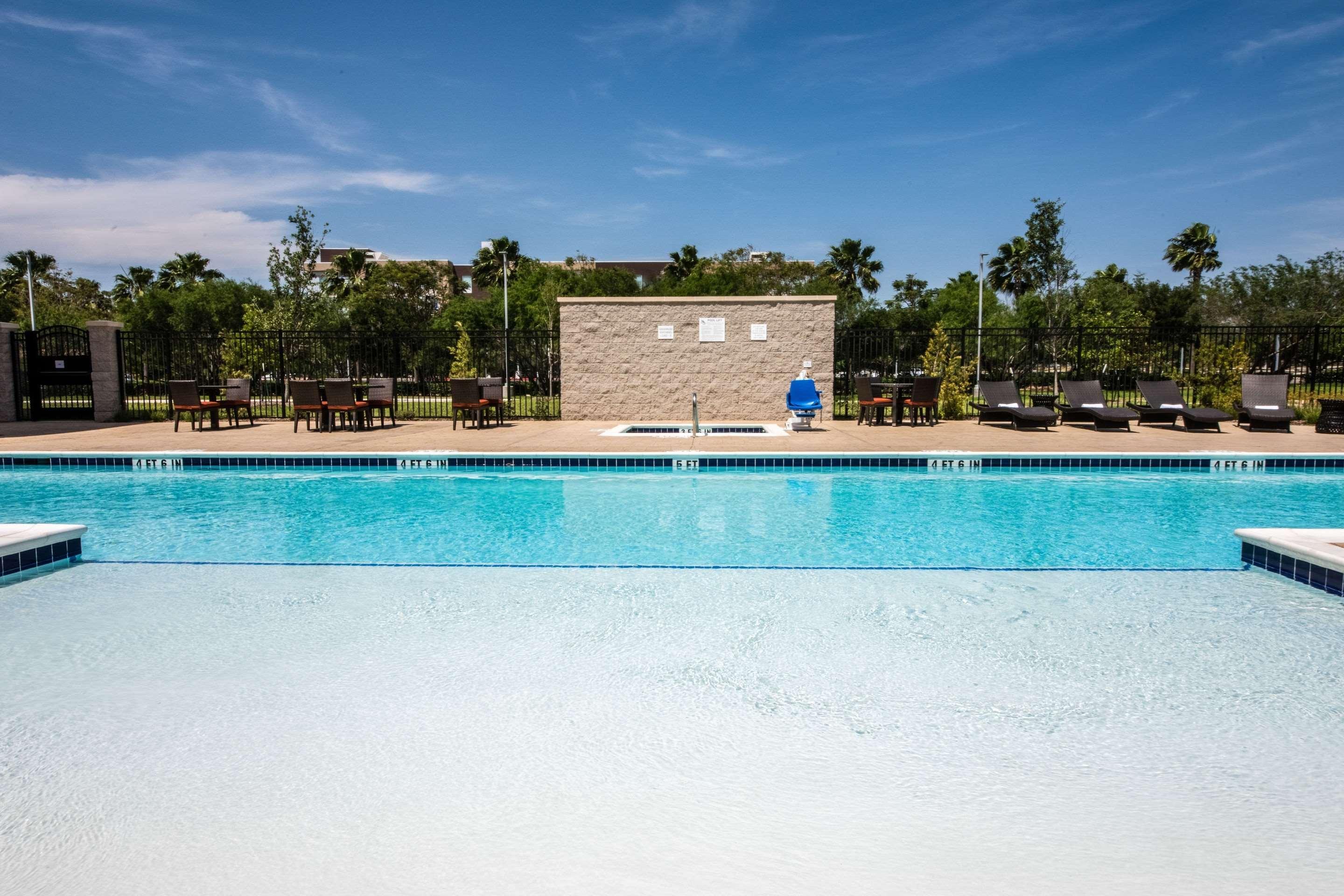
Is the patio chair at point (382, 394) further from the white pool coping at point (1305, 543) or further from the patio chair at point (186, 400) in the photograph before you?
the white pool coping at point (1305, 543)

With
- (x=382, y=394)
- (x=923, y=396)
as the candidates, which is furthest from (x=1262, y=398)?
(x=382, y=394)

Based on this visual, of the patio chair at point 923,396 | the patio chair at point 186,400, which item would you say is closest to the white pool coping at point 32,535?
the patio chair at point 186,400

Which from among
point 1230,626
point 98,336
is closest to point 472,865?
point 1230,626

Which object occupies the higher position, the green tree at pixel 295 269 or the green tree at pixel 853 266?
the green tree at pixel 853 266

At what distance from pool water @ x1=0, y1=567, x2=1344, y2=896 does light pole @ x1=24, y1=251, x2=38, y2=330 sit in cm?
2711

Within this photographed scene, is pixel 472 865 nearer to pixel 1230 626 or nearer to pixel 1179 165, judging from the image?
pixel 1230 626

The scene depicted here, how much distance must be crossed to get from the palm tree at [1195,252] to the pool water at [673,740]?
53031 mm

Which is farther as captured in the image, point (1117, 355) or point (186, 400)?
point (1117, 355)

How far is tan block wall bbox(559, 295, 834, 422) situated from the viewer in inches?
600

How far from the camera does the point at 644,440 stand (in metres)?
11.9

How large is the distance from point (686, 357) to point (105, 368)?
12002mm

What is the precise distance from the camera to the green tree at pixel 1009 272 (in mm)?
45312

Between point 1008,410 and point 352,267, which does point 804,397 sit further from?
point 352,267

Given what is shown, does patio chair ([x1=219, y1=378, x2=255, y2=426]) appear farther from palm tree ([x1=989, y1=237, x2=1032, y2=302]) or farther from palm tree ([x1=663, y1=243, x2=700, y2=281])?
palm tree ([x1=989, y1=237, x2=1032, y2=302])
